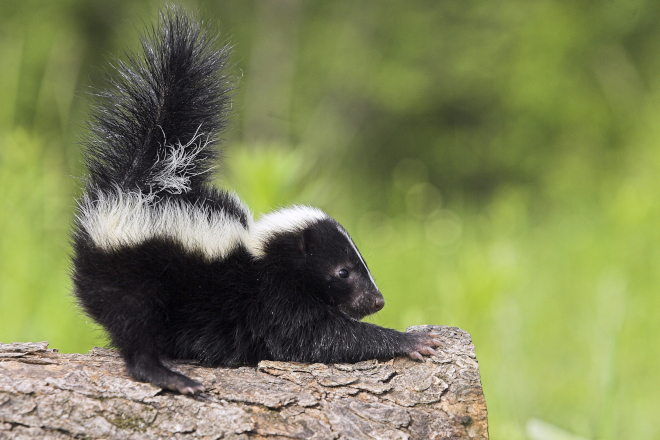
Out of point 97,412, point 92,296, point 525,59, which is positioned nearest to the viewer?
point 97,412

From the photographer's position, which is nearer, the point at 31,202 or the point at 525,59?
the point at 31,202

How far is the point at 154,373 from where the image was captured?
2.52 meters

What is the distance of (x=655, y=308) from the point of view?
193 inches

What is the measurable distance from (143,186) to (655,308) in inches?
154

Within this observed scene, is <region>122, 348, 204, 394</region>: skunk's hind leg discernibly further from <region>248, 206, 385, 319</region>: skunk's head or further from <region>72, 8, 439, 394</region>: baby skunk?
<region>248, 206, 385, 319</region>: skunk's head

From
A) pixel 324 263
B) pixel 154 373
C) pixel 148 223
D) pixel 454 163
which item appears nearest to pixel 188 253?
pixel 148 223

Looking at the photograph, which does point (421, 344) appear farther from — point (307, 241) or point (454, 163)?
point (454, 163)

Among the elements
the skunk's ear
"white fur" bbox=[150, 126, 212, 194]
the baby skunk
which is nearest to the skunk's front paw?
the baby skunk

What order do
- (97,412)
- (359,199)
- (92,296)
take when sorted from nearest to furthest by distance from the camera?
(97,412) → (92,296) → (359,199)

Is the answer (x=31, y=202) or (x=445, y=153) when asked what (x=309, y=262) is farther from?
(x=445, y=153)

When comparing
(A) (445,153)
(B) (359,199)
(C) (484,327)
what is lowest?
(C) (484,327)

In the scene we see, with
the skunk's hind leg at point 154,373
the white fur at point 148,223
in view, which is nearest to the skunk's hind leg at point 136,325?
the skunk's hind leg at point 154,373

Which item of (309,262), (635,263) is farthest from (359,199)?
(309,262)

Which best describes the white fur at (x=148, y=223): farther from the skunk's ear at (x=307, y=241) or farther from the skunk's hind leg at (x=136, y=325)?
the skunk's ear at (x=307, y=241)
